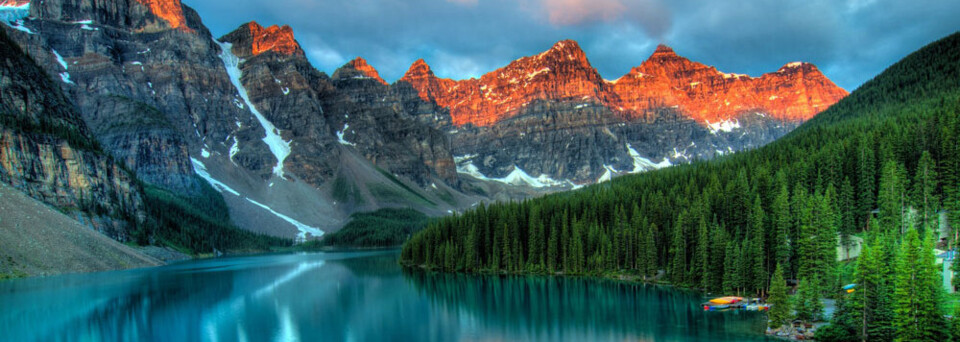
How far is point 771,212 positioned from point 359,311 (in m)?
47.0

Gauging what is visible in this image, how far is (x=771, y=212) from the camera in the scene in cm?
7250

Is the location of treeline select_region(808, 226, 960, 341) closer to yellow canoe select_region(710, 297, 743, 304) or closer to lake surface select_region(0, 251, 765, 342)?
lake surface select_region(0, 251, 765, 342)

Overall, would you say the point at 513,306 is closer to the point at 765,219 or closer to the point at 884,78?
the point at 765,219

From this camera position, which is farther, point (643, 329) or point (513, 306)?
point (513, 306)

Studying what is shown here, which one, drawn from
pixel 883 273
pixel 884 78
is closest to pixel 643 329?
pixel 883 273

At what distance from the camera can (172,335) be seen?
49.7 meters

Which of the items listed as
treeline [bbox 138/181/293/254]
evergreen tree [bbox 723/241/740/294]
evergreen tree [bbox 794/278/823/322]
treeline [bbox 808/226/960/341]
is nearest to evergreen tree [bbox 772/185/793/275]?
evergreen tree [bbox 723/241/740/294]

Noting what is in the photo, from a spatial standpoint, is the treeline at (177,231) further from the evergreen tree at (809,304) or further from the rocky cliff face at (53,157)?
the evergreen tree at (809,304)

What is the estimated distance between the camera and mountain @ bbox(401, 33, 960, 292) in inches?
2437

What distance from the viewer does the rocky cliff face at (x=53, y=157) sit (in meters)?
116

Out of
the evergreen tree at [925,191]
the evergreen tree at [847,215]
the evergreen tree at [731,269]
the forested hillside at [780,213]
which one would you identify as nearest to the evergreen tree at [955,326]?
the forested hillside at [780,213]

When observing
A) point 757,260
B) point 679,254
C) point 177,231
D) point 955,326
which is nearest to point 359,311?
point 679,254

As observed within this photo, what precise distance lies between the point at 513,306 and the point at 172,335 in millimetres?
30841

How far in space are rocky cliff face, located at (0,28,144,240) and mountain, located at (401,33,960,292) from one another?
6596 centimetres
